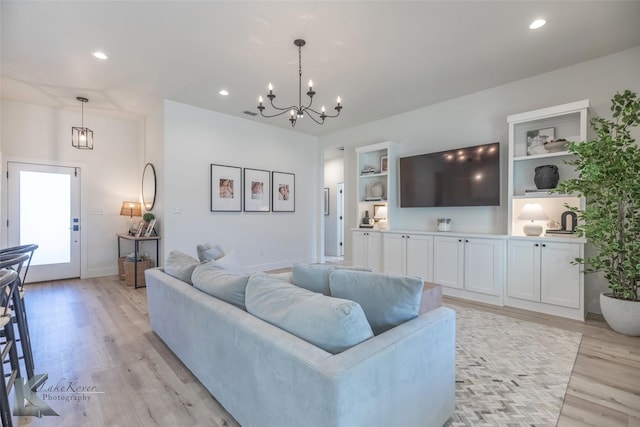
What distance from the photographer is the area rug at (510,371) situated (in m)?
1.76

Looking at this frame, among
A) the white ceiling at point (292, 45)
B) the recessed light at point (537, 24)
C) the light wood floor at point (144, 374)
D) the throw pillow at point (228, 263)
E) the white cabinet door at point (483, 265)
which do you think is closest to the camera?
the light wood floor at point (144, 374)

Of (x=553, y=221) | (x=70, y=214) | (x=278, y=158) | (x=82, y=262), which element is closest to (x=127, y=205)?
(x=70, y=214)

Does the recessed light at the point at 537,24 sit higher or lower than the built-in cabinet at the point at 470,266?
higher

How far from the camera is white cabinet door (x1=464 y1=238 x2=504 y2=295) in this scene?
12.4ft

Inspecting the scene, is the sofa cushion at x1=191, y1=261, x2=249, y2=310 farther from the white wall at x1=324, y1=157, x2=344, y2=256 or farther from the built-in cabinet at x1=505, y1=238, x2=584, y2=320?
the white wall at x1=324, y1=157, x2=344, y2=256

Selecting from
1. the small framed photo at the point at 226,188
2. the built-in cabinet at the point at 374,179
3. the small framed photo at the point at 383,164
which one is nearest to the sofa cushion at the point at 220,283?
the small framed photo at the point at 226,188

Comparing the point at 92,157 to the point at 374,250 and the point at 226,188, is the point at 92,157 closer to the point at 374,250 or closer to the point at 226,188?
the point at 226,188

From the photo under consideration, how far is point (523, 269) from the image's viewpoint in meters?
3.61

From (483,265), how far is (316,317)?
341 cm

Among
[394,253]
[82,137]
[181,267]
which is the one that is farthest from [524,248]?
[82,137]

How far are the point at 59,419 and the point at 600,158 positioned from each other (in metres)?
4.62

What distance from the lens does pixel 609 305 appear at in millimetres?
2955

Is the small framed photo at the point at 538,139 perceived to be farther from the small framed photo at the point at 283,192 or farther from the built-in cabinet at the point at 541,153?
the small framed photo at the point at 283,192

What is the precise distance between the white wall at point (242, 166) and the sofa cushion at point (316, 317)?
387 cm
